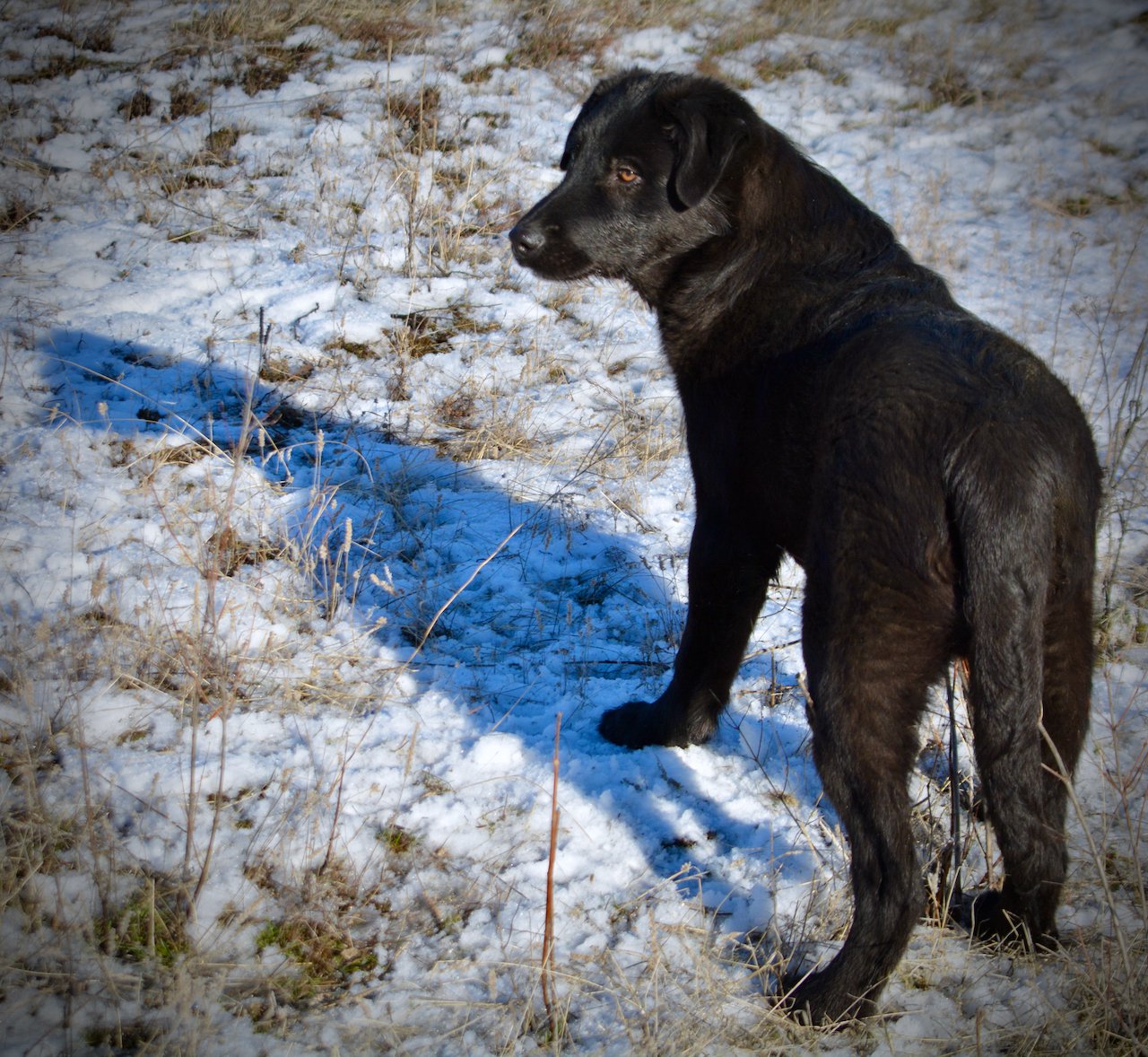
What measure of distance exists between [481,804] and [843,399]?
160 centimetres

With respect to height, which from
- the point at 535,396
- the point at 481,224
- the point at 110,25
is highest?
the point at 110,25

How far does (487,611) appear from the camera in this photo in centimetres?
376

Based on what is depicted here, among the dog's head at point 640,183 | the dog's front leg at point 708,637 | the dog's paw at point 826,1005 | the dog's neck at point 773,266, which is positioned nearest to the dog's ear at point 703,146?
the dog's head at point 640,183

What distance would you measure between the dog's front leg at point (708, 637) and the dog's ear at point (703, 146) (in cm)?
101

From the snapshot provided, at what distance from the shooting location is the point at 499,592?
3.88m

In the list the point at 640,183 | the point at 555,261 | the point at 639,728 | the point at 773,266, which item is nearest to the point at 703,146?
the point at 640,183

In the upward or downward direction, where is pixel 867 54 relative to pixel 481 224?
upward

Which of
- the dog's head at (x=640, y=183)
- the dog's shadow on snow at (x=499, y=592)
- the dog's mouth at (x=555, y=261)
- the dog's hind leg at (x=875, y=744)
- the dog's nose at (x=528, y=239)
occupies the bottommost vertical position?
the dog's shadow on snow at (x=499, y=592)

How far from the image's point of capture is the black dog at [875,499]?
6.37 ft

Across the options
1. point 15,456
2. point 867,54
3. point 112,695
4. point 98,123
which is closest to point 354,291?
point 15,456

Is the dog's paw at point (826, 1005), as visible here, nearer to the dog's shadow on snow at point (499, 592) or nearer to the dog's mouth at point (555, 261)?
the dog's shadow on snow at point (499, 592)

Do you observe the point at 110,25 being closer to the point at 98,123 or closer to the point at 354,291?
the point at 98,123

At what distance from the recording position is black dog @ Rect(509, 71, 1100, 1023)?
194 cm

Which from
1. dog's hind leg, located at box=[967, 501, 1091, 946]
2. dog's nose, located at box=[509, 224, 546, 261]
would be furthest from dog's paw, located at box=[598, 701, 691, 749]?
dog's nose, located at box=[509, 224, 546, 261]
